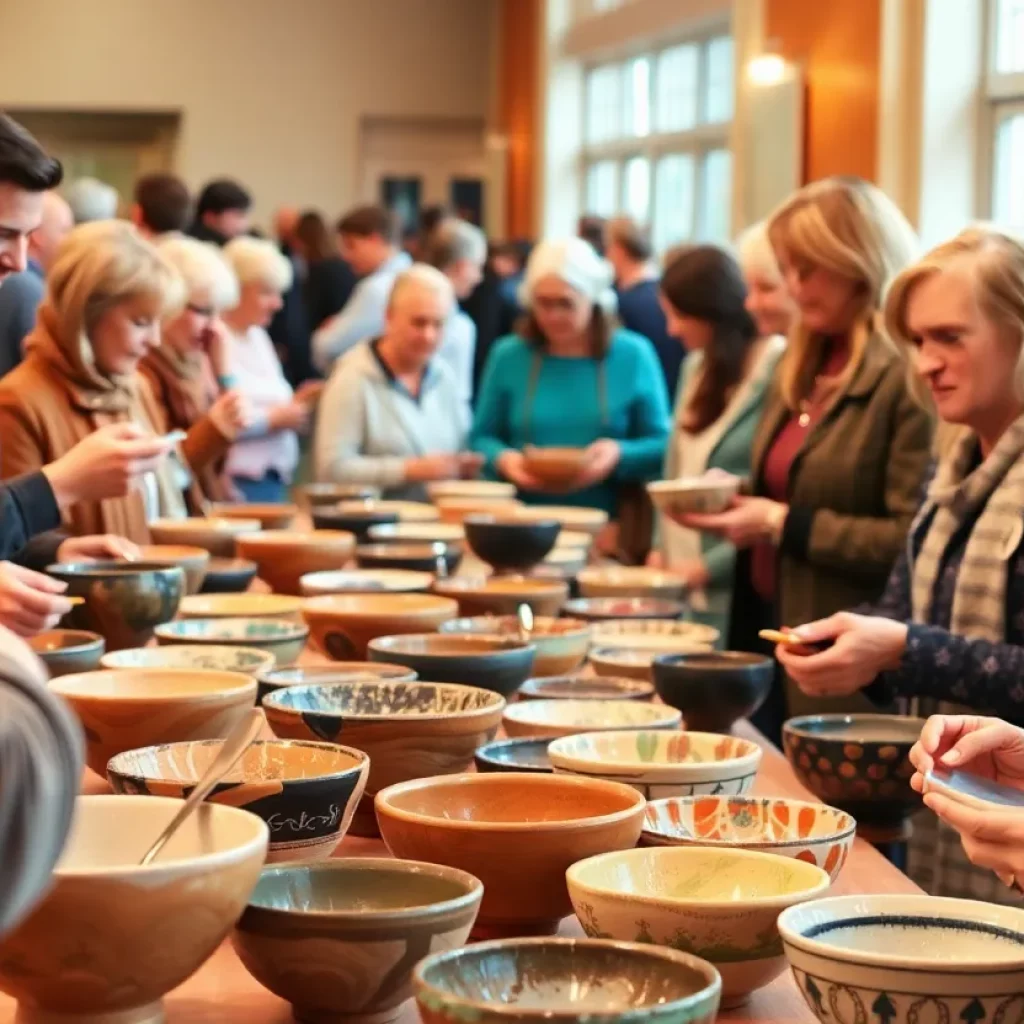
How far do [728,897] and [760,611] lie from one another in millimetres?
2434

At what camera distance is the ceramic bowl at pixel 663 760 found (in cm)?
157

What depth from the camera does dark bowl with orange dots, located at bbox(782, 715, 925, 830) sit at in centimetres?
182

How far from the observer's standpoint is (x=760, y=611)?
148 inches

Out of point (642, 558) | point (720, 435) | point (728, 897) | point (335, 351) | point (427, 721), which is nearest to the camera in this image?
point (728, 897)

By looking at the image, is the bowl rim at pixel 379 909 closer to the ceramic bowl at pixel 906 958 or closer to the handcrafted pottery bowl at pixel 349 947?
the handcrafted pottery bowl at pixel 349 947

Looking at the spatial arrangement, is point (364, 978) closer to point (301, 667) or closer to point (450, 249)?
point (301, 667)

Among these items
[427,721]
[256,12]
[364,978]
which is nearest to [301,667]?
[427,721]

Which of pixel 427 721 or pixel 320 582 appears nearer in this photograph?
pixel 427 721

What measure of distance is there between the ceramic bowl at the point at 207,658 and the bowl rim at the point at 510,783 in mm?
569

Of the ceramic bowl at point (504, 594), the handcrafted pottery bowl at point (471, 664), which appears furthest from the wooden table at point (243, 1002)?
the ceramic bowl at point (504, 594)

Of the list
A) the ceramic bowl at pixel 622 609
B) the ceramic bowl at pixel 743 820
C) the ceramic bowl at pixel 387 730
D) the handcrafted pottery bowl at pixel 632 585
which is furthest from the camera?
the handcrafted pottery bowl at pixel 632 585

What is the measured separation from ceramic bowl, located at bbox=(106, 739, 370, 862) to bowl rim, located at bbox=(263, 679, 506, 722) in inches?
3.1

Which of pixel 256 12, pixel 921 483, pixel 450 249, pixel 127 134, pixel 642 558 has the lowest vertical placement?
pixel 642 558

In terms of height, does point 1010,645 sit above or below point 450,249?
below
